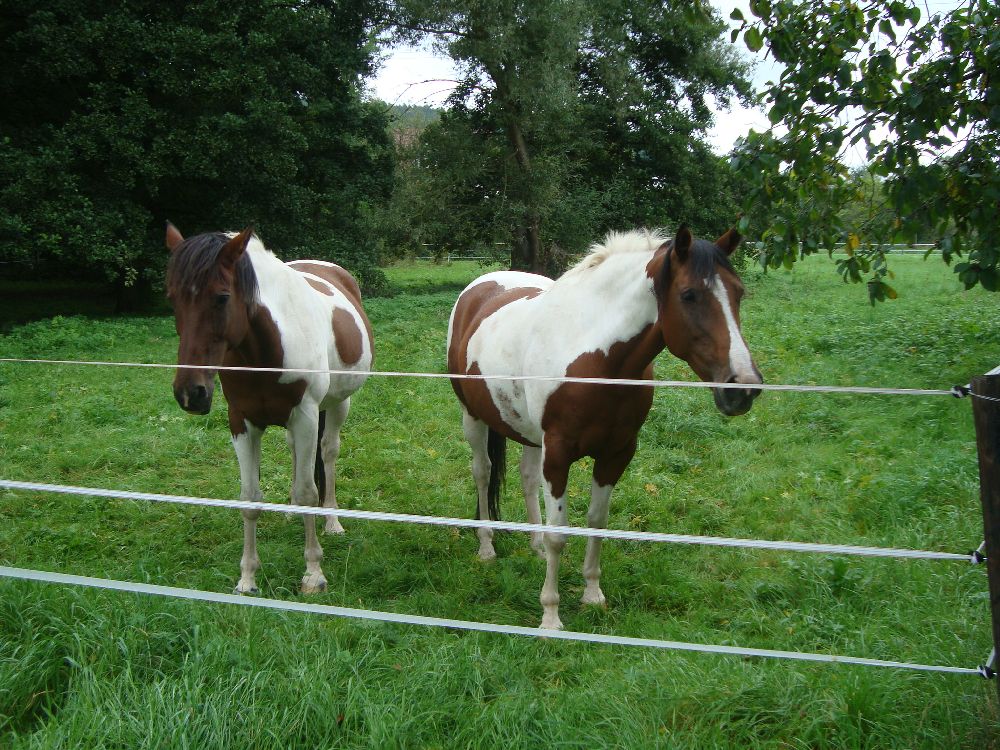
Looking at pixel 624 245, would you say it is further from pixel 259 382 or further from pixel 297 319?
pixel 259 382

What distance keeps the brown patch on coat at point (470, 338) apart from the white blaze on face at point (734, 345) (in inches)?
64.1

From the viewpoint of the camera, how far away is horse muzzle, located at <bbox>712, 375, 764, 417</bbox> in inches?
117

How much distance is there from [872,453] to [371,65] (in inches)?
628

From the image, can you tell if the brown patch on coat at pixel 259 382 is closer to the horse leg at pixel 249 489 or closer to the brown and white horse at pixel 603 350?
the horse leg at pixel 249 489

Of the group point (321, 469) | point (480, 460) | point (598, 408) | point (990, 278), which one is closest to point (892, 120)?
point (990, 278)

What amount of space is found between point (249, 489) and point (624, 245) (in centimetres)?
258

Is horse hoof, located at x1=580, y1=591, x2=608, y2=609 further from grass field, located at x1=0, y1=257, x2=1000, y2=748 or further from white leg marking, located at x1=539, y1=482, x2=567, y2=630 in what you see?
white leg marking, located at x1=539, y1=482, x2=567, y2=630

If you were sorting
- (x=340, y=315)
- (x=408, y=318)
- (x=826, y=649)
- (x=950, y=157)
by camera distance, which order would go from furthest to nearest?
(x=408, y=318) → (x=340, y=315) → (x=950, y=157) → (x=826, y=649)

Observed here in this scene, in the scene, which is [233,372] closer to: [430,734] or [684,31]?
[430,734]

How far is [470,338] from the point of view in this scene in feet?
15.8

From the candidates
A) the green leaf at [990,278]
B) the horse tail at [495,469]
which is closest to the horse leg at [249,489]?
the horse tail at [495,469]

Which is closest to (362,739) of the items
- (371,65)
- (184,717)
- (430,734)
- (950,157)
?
(430,734)

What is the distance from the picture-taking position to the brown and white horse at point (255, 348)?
3609 mm

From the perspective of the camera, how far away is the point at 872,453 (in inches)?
239
